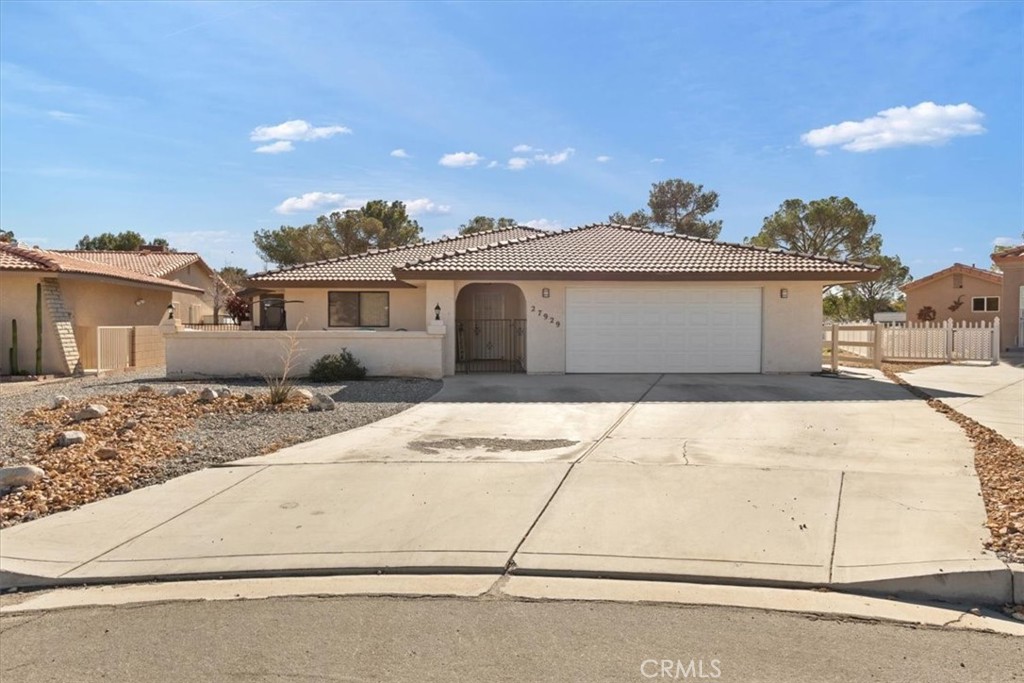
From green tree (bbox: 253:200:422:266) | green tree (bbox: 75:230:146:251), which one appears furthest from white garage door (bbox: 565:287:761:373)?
green tree (bbox: 75:230:146:251)

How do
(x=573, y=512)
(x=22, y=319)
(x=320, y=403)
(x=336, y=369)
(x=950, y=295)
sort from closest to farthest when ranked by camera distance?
(x=573, y=512) → (x=320, y=403) → (x=336, y=369) → (x=22, y=319) → (x=950, y=295)

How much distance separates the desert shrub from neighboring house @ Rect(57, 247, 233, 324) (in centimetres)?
1855

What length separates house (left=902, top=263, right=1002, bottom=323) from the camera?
36312 mm

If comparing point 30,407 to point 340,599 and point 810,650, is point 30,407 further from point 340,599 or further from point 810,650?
point 810,650

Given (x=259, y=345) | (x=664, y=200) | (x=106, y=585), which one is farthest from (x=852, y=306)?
(x=106, y=585)

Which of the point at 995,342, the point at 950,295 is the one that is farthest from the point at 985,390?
the point at 950,295

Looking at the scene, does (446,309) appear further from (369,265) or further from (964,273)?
(964,273)

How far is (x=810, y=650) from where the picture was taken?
443cm

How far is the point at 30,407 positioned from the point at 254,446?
259 inches

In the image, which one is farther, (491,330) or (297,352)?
(491,330)

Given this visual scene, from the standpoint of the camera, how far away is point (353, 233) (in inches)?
1906

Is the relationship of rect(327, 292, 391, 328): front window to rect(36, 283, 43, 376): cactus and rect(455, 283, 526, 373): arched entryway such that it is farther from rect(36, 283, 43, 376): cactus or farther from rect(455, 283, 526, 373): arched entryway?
rect(36, 283, 43, 376): cactus

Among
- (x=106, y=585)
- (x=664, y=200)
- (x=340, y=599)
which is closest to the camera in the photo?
(x=340, y=599)

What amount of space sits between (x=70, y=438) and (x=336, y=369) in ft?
27.6
